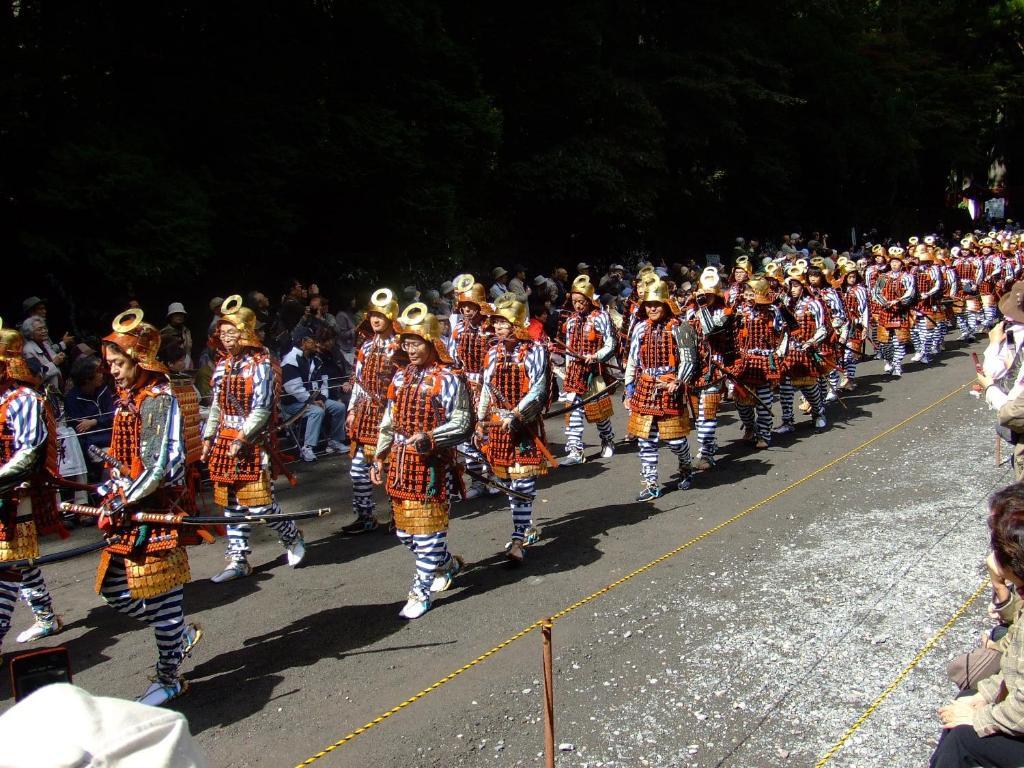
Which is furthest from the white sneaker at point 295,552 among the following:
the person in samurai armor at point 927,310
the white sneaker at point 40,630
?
the person in samurai armor at point 927,310

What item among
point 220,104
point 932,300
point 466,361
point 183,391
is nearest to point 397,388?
point 183,391

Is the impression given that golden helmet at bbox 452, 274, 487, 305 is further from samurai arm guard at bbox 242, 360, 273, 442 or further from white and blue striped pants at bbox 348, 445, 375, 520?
samurai arm guard at bbox 242, 360, 273, 442

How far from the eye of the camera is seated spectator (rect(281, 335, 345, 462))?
36.5 feet

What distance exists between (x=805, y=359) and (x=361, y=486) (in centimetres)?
601

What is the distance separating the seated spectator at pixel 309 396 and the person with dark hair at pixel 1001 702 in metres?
8.37

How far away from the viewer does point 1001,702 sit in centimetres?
333

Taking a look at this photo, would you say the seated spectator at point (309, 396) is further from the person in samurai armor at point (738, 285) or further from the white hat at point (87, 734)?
the white hat at point (87, 734)

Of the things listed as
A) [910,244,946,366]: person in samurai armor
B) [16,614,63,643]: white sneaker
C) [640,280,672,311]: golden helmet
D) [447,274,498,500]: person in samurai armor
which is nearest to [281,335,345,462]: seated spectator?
[447,274,498,500]: person in samurai armor

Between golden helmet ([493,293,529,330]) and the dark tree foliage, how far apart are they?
19.3 feet

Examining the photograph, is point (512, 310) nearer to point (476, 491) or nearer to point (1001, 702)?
point (476, 491)

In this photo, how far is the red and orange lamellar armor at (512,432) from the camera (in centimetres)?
749

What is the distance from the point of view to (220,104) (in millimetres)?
13297

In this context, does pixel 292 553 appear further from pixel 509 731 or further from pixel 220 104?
pixel 220 104

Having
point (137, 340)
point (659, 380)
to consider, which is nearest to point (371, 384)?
point (659, 380)
